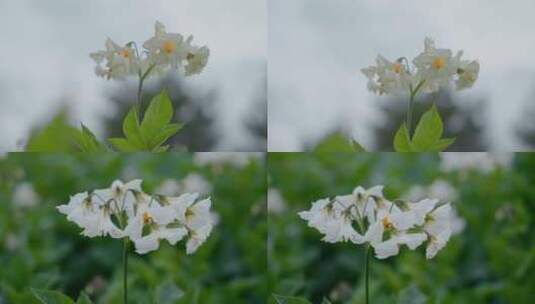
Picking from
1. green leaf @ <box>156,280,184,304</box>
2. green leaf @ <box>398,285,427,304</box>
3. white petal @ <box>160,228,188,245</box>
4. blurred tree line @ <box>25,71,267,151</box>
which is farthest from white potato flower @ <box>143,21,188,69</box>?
green leaf @ <box>398,285,427,304</box>

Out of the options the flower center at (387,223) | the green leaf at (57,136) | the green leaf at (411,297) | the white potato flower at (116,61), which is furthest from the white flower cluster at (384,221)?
the green leaf at (57,136)

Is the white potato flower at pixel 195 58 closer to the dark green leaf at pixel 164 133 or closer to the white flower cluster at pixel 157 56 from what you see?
the white flower cluster at pixel 157 56

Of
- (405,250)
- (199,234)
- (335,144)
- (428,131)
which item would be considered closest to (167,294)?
(199,234)

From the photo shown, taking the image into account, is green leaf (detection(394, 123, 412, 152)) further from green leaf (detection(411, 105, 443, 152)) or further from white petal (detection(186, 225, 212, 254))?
white petal (detection(186, 225, 212, 254))

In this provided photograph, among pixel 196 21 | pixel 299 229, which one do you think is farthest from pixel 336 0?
pixel 299 229

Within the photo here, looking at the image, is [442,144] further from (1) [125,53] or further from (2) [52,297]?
(2) [52,297]

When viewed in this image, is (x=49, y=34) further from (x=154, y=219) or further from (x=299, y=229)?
(x=299, y=229)

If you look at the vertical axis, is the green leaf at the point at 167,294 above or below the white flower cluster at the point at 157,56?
below
